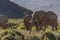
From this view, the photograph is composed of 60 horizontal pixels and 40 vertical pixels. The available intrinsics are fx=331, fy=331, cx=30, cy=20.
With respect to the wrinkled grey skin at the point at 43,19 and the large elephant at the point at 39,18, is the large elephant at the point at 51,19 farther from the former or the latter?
the large elephant at the point at 39,18

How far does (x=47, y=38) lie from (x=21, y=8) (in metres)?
59.9

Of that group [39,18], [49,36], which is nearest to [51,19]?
[39,18]

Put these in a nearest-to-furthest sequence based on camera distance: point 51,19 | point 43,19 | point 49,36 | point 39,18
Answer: point 49,36 < point 39,18 < point 43,19 < point 51,19

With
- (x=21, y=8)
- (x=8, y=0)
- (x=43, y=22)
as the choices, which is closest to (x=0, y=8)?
(x=8, y=0)

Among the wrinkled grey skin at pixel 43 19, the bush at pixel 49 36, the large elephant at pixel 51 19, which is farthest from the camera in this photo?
the large elephant at pixel 51 19

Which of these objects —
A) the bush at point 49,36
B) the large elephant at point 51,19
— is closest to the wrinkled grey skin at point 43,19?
the large elephant at point 51,19

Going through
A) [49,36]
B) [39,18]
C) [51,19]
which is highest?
[39,18]

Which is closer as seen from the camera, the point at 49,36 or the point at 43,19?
the point at 49,36

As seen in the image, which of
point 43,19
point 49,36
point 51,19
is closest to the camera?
point 49,36

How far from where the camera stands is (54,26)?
34406 mm

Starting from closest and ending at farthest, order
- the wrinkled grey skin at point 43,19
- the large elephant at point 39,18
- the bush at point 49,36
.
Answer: the bush at point 49,36 < the large elephant at point 39,18 < the wrinkled grey skin at point 43,19

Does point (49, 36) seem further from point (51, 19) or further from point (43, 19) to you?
point (51, 19)

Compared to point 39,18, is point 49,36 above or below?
below

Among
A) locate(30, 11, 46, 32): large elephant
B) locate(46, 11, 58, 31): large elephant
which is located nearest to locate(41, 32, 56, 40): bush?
locate(30, 11, 46, 32): large elephant
